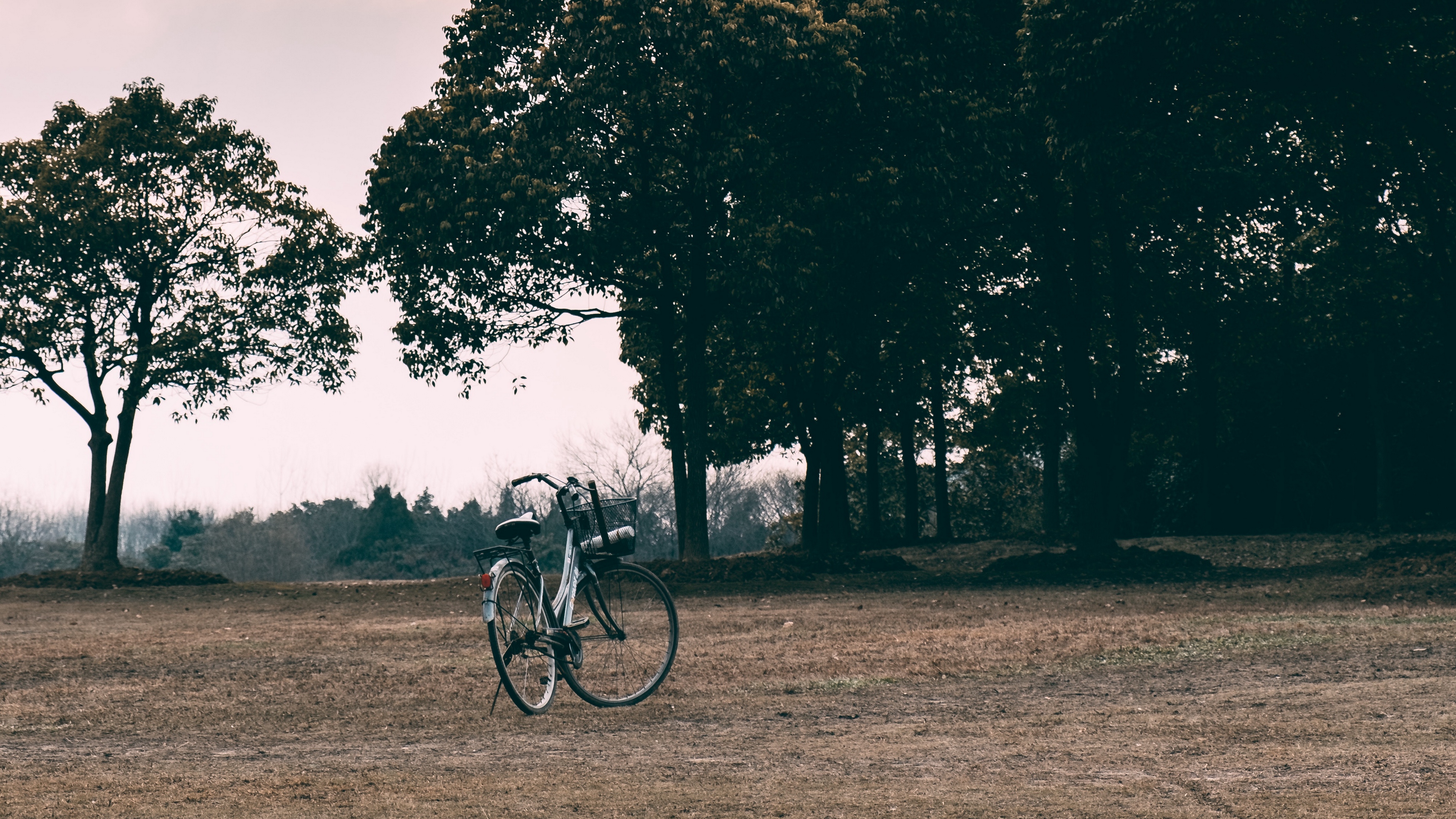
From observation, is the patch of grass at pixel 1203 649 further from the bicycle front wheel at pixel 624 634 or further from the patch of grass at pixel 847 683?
the bicycle front wheel at pixel 624 634

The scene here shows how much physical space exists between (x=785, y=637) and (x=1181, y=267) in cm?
1890

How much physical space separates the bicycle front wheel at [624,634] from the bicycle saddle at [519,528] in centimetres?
59

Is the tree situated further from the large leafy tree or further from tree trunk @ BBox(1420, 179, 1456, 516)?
tree trunk @ BBox(1420, 179, 1456, 516)

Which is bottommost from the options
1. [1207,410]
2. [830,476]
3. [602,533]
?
[602,533]

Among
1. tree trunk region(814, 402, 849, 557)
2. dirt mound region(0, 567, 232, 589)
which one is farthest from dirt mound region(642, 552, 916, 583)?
dirt mound region(0, 567, 232, 589)

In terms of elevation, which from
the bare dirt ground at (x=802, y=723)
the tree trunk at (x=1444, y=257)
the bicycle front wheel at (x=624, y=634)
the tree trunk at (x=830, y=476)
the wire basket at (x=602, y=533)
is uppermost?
the tree trunk at (x=1444, y=257)

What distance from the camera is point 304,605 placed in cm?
1850

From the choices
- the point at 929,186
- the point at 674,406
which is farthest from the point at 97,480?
the point at 929,186

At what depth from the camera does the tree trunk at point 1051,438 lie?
102 feet

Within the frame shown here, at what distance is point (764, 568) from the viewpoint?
2047 centimetres

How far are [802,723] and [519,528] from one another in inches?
78.1

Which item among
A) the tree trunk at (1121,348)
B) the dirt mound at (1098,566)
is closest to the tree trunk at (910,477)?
the tree trunk at (1121,348)

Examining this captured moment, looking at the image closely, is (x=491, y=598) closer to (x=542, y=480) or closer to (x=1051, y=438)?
(x=542, y=480)

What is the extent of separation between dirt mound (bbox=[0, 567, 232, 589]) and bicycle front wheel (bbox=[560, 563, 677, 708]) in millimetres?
18131
